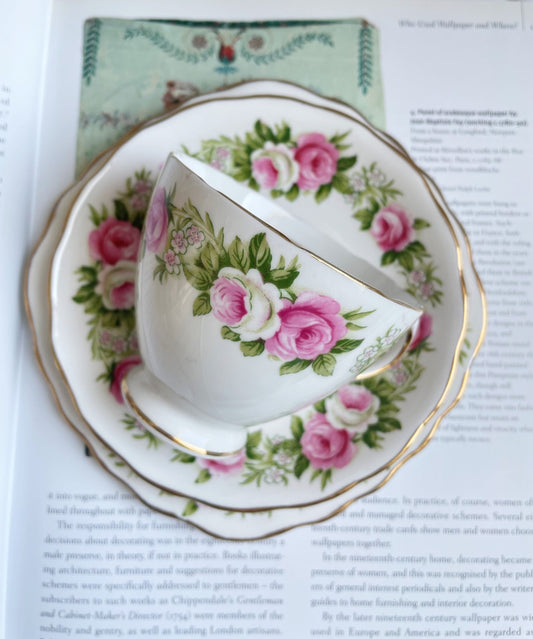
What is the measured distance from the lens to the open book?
0.39 m

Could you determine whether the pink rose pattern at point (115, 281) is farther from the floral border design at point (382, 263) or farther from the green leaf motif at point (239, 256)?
the green leaf motif at point (239, 256)

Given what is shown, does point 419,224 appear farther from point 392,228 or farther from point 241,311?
point 241,311

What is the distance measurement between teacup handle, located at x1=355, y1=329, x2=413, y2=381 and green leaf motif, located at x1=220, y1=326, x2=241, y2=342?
11cm

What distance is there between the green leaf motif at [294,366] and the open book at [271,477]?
4.9 inches

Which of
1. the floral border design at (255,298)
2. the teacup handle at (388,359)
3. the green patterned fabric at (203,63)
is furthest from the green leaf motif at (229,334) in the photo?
the green patterned fabric at (203,63)

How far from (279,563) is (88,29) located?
1.39 feet

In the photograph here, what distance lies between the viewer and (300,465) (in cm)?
37

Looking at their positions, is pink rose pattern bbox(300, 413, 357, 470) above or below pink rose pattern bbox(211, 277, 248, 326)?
below

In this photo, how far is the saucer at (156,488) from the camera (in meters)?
0.37

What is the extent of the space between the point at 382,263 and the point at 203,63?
0.21 meters

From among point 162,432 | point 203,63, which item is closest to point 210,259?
point 162,432

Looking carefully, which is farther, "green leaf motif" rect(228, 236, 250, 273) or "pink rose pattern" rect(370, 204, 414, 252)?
"pink rose pattern" rect(370, 204, 414, 252)

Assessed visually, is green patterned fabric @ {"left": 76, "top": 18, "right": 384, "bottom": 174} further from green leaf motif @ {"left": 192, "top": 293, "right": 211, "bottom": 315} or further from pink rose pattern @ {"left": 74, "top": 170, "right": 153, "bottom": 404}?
green leaf motif @ {"left": 192, "top": 293, "right": 211, "bottom": 315}

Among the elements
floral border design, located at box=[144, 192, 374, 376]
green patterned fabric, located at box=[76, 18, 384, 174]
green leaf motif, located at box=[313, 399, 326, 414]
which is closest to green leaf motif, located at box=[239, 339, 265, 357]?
floral border design, located at box=[144, 192, 374, 376]
